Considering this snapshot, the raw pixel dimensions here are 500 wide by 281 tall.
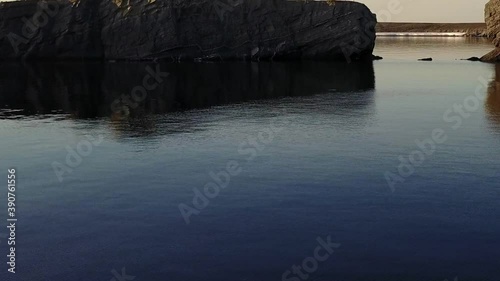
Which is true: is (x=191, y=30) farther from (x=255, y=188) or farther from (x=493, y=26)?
(x=255, y=188)

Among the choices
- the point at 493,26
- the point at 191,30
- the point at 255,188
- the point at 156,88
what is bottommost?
the point at 255,188

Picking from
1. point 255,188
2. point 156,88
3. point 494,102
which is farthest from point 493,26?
point 255,188

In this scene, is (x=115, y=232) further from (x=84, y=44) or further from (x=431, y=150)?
(x=84, y=44)

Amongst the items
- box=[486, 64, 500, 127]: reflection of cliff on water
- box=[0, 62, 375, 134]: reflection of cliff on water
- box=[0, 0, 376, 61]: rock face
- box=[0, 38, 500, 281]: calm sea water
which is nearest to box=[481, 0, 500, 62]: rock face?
box=[0, 0, 376, 61]: rock face

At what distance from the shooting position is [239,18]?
339 ft

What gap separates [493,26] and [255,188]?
8223 centimetres

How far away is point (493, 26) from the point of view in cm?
9556

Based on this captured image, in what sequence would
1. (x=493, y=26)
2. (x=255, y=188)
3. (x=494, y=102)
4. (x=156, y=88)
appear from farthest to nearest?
(x=493, y=26), (x=156, y=88), (x=494, y=102), (x=255, y=188)

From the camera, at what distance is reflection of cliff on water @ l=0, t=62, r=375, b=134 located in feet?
150

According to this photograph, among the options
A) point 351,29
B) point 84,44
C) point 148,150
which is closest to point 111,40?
point 84,44

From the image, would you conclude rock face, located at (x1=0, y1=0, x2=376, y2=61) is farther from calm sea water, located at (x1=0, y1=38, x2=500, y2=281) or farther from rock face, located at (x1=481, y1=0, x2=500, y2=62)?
calm sea water, located at (x1=0, y1=38, x2=500, y2=281)

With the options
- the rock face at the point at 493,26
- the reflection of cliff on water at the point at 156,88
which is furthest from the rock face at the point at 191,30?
the rock face at the point at 493,26

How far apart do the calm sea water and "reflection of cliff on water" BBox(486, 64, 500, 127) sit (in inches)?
5.3

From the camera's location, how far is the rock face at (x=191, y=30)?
3964 inches
